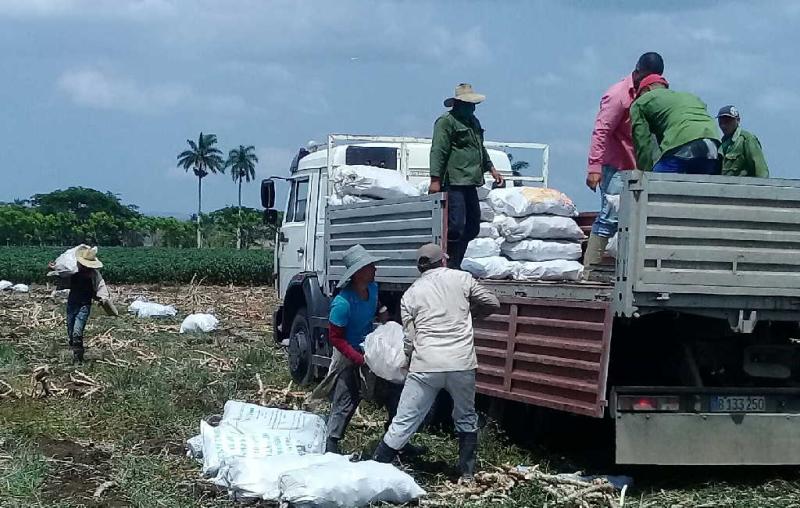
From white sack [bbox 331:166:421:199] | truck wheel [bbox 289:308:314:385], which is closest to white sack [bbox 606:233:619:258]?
white sack [bbox 331:166:421:199]

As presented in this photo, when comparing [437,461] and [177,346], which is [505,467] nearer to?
[437,461]

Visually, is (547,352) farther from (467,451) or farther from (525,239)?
(525,239)

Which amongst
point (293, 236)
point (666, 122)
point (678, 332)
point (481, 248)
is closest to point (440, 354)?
point (678, 332)

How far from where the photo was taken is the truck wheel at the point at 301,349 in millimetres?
11461

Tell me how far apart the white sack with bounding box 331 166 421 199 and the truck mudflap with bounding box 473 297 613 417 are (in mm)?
2416

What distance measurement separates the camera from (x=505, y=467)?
22.3 feet

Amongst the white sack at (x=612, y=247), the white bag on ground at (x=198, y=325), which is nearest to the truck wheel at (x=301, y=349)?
the white sack at (x=612, y=247)

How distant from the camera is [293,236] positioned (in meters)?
12.4

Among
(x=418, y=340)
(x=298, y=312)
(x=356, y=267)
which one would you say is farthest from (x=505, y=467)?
(x=298, y=312)

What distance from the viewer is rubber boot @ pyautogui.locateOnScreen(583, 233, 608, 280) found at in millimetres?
8617

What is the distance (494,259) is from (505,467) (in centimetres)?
264

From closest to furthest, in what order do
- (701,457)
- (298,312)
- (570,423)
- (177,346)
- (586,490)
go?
(586,490) → (701,457) → (570,423) → (298,312) → (177,346)

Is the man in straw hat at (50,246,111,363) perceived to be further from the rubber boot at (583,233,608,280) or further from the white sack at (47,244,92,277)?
the rubber boot at (583,233,608,280)

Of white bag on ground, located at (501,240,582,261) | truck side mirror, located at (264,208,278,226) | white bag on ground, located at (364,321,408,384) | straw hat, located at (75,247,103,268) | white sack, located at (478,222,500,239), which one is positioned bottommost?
white bag on ground, located at (364,321,408,384)
